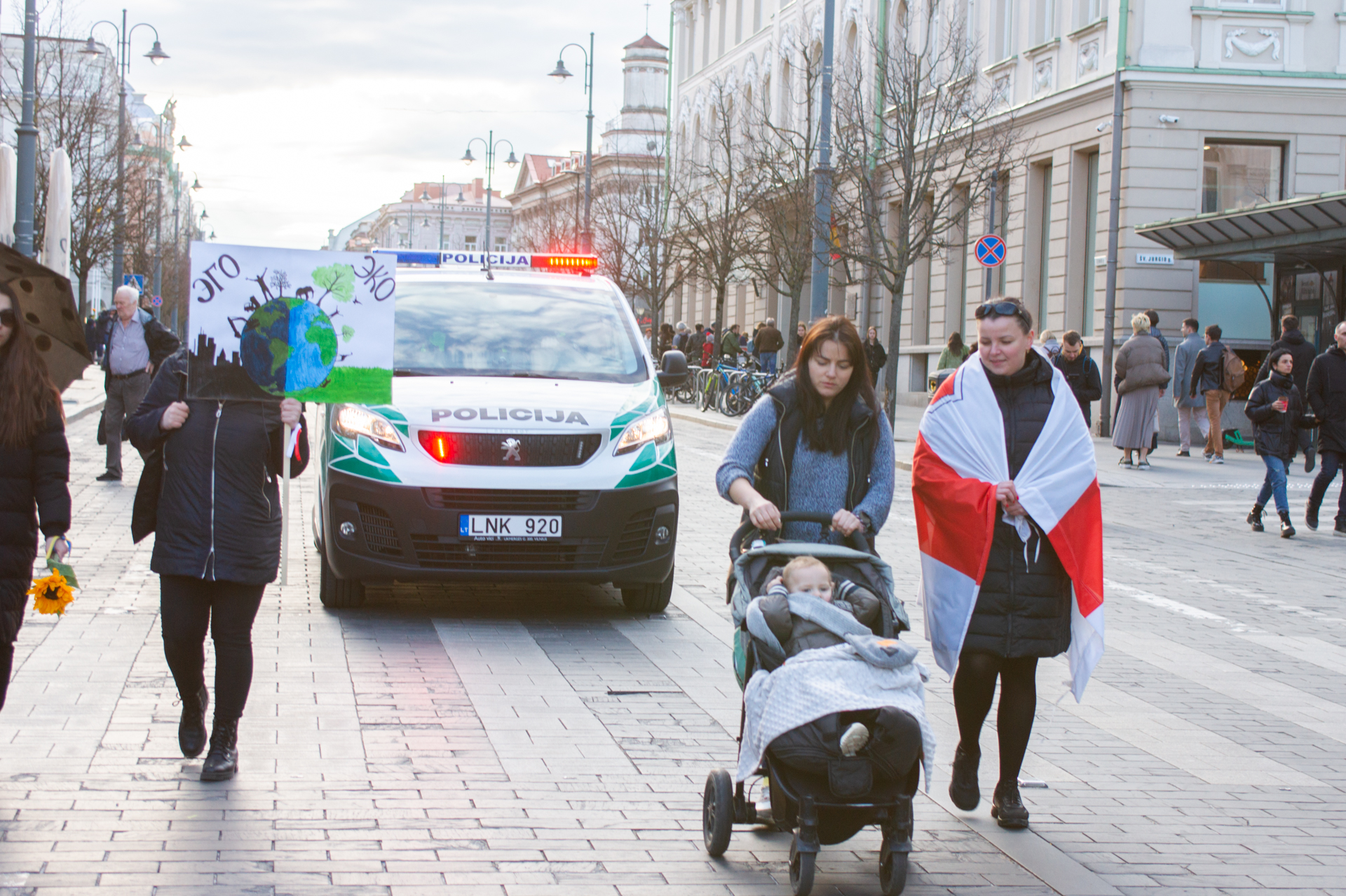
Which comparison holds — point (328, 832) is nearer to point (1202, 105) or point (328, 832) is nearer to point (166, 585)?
point (166, 585)

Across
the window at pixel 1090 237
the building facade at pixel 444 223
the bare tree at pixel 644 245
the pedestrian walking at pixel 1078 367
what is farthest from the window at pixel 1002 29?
the building facade at pixel 444 223

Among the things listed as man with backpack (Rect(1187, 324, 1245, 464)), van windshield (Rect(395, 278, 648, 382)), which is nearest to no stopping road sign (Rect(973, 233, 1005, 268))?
man with backpack (Rect(1187, 324, 1245, 464))

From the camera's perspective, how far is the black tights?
518cm

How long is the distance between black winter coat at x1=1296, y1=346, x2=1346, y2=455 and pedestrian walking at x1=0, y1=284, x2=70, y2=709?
Result: 38.4ft

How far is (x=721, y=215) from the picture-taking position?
1705 inches

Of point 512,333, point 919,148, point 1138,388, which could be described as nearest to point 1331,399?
point 1138,388

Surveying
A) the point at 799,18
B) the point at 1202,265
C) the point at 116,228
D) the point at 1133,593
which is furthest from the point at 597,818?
the point at 799,18

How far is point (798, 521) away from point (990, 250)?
19.8 m

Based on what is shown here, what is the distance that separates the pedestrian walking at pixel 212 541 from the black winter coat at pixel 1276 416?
10755 millimetres

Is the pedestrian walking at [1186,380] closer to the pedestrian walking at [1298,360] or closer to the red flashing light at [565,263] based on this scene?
the pedestrian walking at [1298,360]

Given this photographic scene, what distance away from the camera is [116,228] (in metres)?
36.6

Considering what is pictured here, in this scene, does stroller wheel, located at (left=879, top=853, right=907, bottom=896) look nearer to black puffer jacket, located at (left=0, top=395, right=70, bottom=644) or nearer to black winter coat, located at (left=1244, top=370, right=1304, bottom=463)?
black puffer jacket, located at (left=0, top=395, right=70, bottom=644)

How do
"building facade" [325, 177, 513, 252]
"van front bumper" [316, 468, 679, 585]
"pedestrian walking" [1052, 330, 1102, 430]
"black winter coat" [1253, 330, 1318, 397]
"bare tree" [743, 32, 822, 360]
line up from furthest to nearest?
"building facade" [325, 177, 513, 252], "bare tree" [743, 32, 822, 360], "pedestrian walking" [1052, 330, 1102, 430], "black winter coat" [1253, 330, 1318, 397], "van front bumper" [316, 468, 679, 585]

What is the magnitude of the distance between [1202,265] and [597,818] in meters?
24.6
